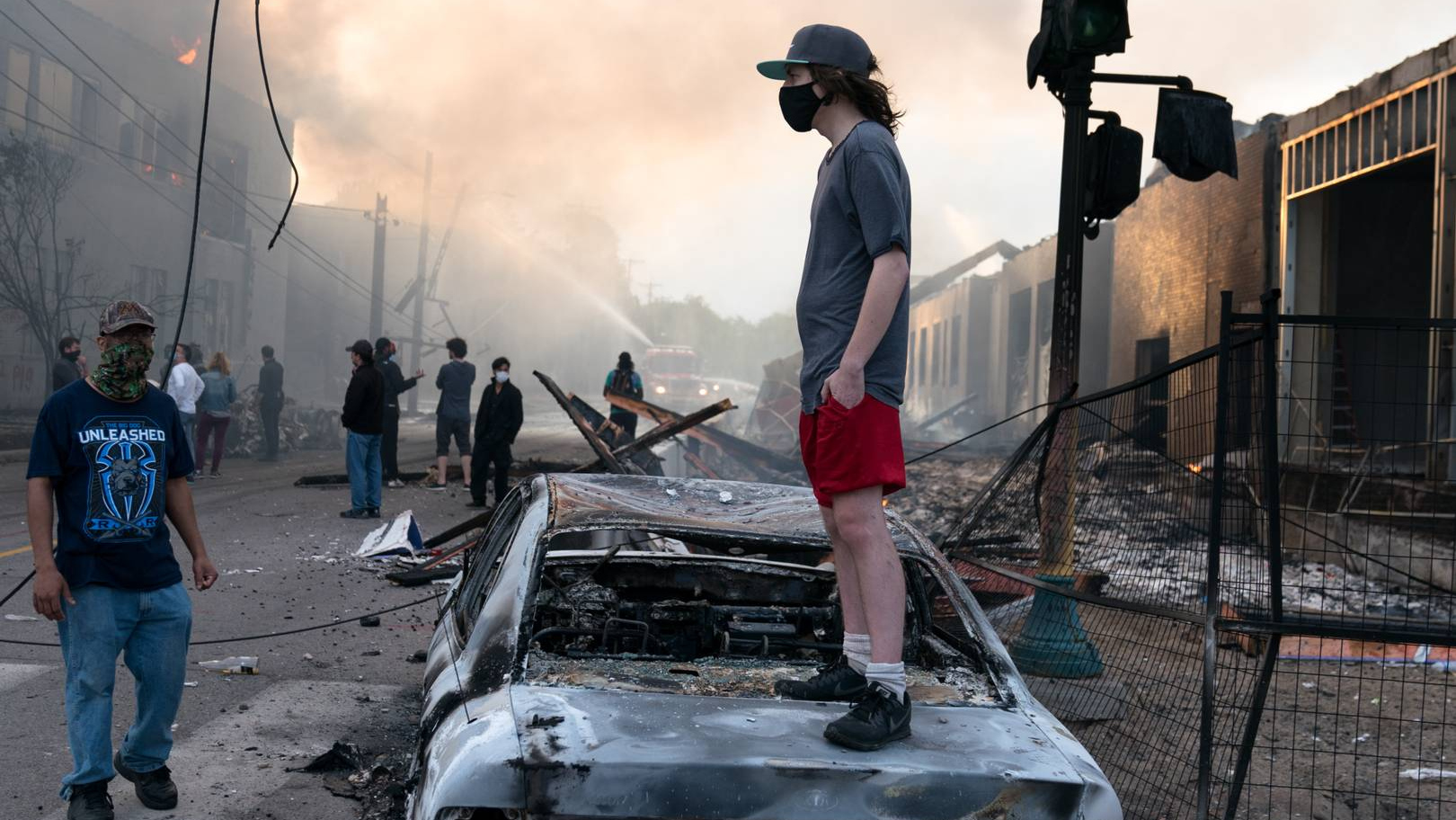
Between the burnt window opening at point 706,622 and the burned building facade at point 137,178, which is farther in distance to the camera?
the burned building facade at point 137,178

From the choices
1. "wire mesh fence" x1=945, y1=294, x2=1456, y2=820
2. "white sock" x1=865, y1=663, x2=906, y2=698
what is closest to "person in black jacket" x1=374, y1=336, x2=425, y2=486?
"wire mesh fence" x1=945, y1=294, x2=1456, y2=820

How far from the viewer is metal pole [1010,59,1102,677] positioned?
223 inches

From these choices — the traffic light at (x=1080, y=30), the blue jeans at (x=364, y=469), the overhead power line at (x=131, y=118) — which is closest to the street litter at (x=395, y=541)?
the blue jeans at (x=364, y=469)

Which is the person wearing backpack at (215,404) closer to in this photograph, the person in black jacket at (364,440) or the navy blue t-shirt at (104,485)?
the person in black jacket at (364,440)

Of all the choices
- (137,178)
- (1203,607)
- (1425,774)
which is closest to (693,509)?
(1203,607)

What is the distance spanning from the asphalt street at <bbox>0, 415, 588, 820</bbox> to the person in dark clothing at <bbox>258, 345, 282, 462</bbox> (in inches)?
308

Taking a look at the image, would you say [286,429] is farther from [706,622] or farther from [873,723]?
[873,723]

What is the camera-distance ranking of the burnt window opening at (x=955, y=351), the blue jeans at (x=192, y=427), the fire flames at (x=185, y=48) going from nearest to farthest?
the blue jeans at (x=192, y=427) → the fire flames at (x=185, y=48) → the burnt window opening at (x=955, y=351)

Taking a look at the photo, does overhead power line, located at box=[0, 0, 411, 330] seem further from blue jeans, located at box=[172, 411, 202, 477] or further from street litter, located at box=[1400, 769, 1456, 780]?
street litter, located at box=[1400, 769, 1456, 780]

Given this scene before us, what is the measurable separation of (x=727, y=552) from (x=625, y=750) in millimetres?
1740

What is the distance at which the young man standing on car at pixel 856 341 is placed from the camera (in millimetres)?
2805

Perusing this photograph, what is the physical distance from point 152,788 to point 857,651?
2408mm

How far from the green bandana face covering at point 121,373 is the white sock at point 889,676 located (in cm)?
Result: 249

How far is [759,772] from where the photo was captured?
2.39 metres
